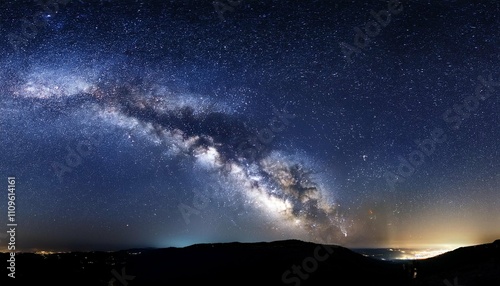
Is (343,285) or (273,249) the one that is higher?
(273,249)

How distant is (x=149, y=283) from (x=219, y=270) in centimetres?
539

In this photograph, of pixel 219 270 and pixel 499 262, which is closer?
pixel 499 262

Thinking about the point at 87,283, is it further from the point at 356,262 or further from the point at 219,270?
the point at 356,262

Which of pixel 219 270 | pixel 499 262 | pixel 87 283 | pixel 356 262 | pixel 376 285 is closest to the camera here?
pixel 499 262

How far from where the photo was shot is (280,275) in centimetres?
2919

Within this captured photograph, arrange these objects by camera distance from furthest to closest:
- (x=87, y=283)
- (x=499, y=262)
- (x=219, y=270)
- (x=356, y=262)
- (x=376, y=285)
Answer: (x=356, y=262) < (x=87, y=283) < (x=219, y=270) < (x=376, y=285) < (x=499, y=262)

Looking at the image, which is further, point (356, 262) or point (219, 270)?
point (356, 262)

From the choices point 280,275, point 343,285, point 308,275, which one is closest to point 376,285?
point 343,285

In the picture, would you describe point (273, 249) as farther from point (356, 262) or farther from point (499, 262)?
point (499, 262)

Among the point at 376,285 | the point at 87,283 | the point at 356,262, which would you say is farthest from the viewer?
the point at 356,262

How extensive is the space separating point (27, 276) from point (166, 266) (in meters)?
15.2

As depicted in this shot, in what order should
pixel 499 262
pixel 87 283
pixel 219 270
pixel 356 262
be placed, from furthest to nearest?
pixel 356 262 → pixel 87 283 → pixel 219 270 → pixel 499 262

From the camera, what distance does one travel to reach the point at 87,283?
1315 inches

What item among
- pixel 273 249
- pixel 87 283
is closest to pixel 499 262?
pixel 273 249
